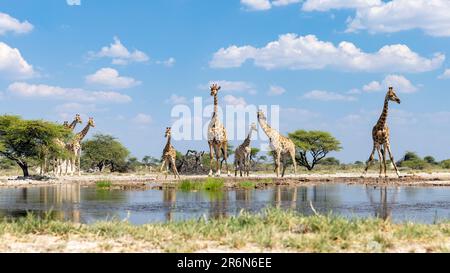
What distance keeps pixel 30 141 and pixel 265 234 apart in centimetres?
2722

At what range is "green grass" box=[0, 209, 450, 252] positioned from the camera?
8.52m

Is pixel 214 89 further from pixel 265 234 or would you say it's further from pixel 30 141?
pixel 265 234

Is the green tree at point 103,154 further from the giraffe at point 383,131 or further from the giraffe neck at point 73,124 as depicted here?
the giraffe at point 383,131

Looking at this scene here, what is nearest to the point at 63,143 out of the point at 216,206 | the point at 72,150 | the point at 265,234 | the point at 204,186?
the point at 72,150

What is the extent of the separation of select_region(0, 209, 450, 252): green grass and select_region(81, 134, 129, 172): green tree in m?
44.9

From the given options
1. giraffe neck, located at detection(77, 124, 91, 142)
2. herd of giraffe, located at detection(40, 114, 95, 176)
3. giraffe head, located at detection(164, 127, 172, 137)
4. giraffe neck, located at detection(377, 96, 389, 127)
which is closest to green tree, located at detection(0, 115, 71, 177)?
herd of giraffe, located at detection(40, 114, 95, 176)

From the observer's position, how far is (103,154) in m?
54.7

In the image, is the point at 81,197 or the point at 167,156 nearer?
the point at 81,197

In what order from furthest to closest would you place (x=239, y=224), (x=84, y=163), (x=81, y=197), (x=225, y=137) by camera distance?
(x=84, y=163)
(x=225, y=137)
(x=81, y=197)
(x=239, y=224)

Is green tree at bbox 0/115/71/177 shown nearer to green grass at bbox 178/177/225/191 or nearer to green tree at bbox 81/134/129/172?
green grass at bbox 178/177/225/191

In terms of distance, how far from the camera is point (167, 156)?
3064 centimetres
